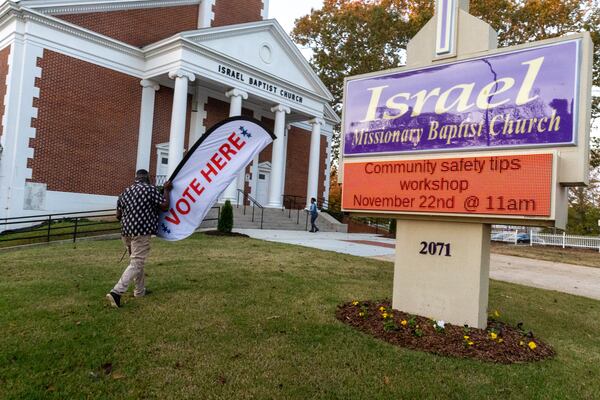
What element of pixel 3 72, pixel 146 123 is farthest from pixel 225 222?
pixel 3 72

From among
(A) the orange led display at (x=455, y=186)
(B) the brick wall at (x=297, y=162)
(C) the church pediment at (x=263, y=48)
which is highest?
(C) the church pediment at (x=263, y=48)

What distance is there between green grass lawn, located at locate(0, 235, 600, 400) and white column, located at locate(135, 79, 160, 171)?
12.4 m

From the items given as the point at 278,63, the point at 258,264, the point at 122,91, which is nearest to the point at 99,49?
the point at 122,91

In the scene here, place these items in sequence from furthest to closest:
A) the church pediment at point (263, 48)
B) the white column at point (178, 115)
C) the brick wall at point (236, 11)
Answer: the brick wall at point (236, 11) → the church pediment at point (263, 48) → the white column at point (178, 115)

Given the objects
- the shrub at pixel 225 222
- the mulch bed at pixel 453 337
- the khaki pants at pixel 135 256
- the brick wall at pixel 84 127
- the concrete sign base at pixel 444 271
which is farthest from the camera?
the brick wall at pixel 84 127

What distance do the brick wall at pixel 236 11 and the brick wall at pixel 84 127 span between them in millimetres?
6108

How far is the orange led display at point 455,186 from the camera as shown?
4270mm

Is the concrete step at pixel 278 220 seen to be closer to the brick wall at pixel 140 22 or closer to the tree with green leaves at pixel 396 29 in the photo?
the brick wall at pixel 140 22

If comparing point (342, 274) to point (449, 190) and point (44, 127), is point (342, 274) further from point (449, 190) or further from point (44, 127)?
point (44, 127)

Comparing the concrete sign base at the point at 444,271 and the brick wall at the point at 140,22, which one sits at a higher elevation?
the brick wall at the point at 140,22

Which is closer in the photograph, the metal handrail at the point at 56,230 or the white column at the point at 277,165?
the metal handrail at the point at 56,230

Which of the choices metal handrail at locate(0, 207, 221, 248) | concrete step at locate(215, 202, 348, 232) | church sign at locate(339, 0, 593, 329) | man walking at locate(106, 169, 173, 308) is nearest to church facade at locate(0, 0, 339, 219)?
concrete step at locate(215, 202, 348, 232)

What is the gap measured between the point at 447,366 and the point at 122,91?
1782cm

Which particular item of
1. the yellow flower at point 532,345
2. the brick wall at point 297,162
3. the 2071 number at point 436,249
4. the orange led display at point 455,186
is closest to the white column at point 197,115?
the brick wall at point 297,162
